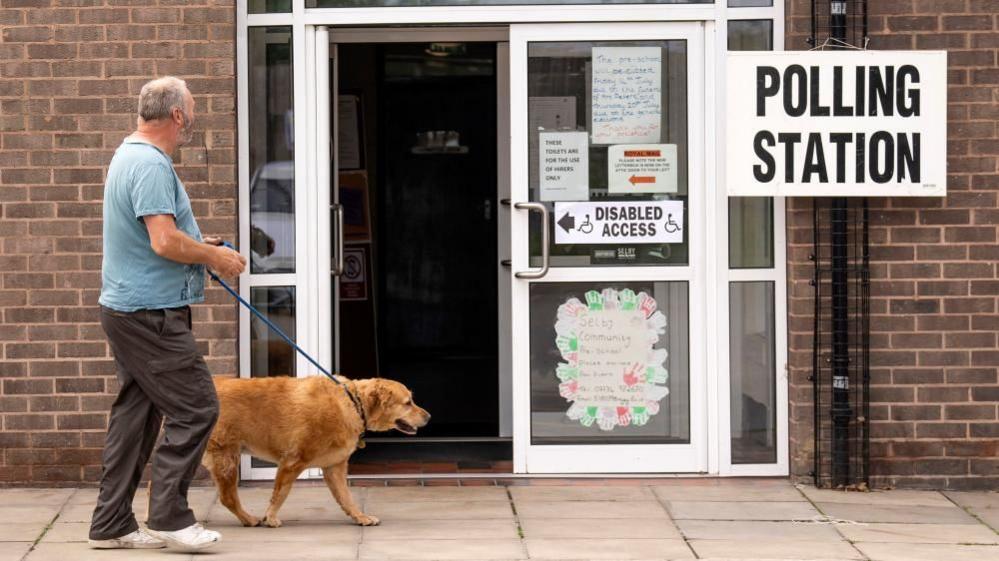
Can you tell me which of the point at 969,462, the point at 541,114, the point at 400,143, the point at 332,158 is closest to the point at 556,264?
the point at 541,114

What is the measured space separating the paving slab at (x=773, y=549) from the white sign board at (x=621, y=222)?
1765 mm

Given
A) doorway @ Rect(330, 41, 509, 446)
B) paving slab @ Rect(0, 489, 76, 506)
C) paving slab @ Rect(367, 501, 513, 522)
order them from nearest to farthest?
paving slab @ Rect(367, 501, 513, 522)
paving slab @ Rect(0, 489, 76, 506)
doorway @ Rect(330, 41, 509, 446)

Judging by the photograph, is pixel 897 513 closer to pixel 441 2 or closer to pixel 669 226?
pixel 669 226

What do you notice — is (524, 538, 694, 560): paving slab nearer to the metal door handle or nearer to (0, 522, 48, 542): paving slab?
the metal door handle

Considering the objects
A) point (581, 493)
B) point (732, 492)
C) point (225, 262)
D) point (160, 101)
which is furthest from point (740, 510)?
point (160, 101)

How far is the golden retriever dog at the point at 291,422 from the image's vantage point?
6.19 m

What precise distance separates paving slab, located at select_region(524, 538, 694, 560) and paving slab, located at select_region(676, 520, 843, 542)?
8.5 inches

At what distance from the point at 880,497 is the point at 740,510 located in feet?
2.50

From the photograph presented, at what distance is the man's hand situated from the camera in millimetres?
5678

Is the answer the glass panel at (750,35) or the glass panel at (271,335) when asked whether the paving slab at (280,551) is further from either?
the glass panel at (750,35)

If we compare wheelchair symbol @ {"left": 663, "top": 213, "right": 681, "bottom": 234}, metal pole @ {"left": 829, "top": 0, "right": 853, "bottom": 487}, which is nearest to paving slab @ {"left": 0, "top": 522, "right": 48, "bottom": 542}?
wheelchair symbol @ {"left": 663, "top": 213, "right": 681, "bottom": 234}

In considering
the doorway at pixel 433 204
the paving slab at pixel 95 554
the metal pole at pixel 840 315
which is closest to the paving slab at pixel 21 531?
the paving slab at pixel 95 554

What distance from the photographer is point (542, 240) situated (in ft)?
24.3

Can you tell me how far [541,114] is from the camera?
24.3 feet
